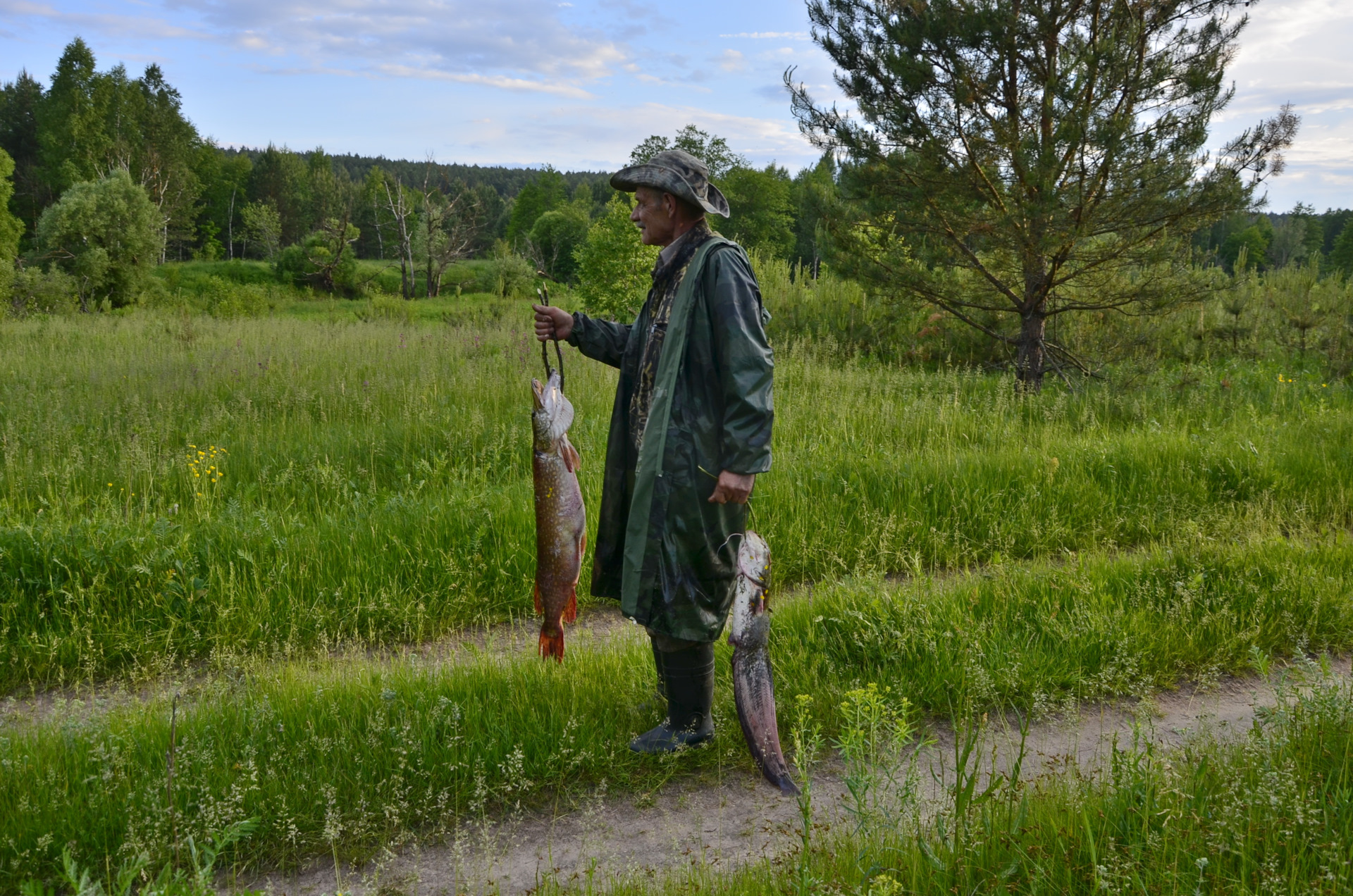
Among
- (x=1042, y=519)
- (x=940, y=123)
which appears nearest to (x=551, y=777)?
(x=1042, y=519)

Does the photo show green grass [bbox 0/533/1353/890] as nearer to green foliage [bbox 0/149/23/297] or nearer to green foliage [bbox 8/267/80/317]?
green foliage [bbox 8/267/80/317]

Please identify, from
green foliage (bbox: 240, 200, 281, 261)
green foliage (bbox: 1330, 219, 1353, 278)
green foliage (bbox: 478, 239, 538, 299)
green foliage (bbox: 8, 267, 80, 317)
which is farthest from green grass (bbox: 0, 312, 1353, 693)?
green foliage (bbox: 240, 200, 281, 261)

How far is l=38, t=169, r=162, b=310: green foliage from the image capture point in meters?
33.8

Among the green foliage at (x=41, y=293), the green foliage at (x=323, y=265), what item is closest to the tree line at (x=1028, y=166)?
the green foliage at (x=41, y=293)

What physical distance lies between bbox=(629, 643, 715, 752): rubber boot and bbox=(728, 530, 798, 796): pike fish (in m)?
0.56

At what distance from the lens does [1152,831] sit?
263 cm

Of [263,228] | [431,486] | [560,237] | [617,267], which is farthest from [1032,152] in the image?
[263,228]

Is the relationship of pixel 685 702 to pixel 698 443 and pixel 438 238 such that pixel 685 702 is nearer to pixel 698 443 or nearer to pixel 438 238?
pixel 698 443

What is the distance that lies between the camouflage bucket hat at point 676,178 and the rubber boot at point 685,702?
1.80 metres

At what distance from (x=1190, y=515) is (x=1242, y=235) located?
54071mm

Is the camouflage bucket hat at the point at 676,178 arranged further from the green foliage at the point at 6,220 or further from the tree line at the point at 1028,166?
the green foliage at the point at 6,220

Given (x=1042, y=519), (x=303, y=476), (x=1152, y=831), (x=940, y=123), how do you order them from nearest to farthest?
1. (x=1152, y=831)
2. (x=1042, y=519)
3. (x=303, y=476)
4. (x=940, y=123)

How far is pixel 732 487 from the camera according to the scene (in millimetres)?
3221

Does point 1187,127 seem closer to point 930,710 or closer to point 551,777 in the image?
point 930,710
